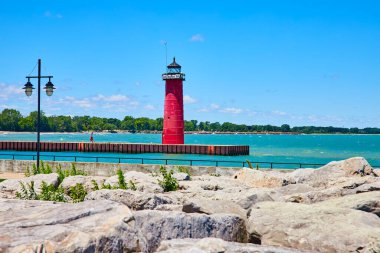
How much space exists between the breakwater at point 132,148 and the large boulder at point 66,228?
191 ft

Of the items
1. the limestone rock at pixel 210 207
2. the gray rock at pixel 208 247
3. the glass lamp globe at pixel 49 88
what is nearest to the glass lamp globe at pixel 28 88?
the glass lamp globe at pixel 49 88

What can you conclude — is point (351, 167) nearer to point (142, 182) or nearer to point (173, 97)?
point (142, 182)

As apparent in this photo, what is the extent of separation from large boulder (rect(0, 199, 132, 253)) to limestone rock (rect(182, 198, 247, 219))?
1695mm

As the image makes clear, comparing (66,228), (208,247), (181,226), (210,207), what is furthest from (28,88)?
(208,247)

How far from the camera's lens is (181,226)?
7020 millimetres

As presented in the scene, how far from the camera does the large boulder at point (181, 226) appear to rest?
6.86 meters

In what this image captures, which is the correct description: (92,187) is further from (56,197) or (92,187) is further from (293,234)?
(293,234)

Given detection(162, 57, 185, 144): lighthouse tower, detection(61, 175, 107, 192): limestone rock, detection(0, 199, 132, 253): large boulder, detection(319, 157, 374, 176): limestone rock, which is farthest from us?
detection(162, 57, 185, 144): lighthouse tower

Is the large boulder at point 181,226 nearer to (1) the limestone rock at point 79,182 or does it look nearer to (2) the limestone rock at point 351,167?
(1) the limestone rock at point 79,182

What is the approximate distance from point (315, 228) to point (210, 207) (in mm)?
1648

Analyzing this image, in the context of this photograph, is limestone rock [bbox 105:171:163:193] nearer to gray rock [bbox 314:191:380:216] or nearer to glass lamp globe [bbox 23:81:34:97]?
gray rock [bbox 314:191:380:216]

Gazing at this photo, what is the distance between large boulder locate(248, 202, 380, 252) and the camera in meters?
6.88

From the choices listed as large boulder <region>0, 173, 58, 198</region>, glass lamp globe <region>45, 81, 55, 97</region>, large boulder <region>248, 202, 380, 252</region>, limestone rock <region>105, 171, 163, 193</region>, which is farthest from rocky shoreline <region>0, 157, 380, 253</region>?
glass lamp globe <region>45, 81, 55, 97</region>

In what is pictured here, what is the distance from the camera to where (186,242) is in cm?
584
